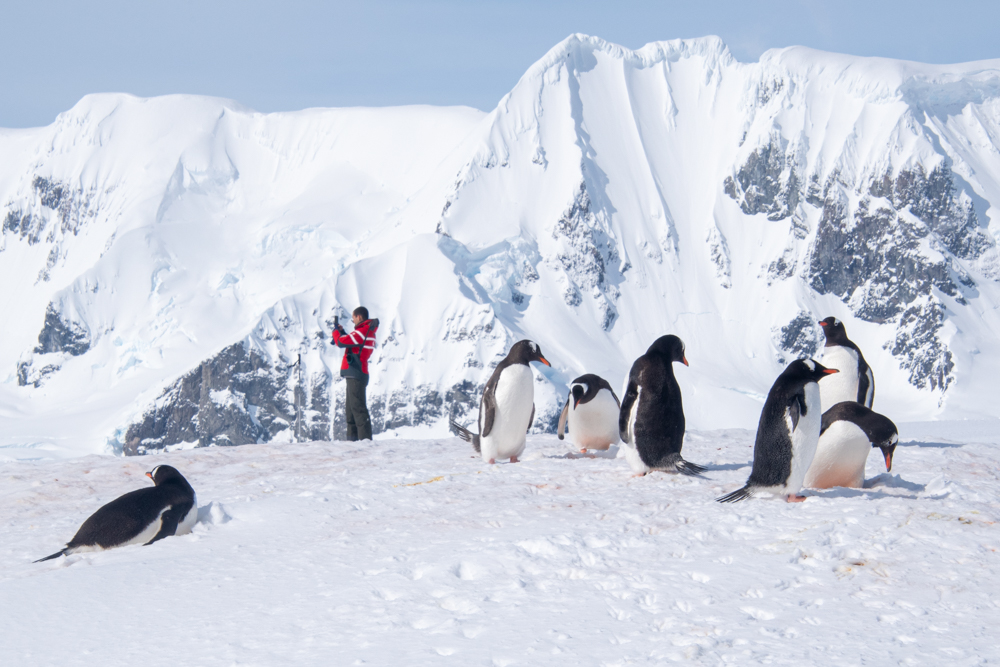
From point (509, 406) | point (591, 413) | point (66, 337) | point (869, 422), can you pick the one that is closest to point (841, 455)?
point (869, 422)

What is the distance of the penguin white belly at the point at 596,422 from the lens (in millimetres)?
7652

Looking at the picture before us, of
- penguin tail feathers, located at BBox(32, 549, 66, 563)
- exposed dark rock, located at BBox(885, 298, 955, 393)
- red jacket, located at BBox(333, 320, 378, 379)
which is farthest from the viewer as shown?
exposed dark rock, located at BBox(885, 298, 955, 393)

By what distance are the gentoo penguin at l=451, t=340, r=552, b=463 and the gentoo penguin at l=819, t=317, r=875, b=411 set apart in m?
2.64

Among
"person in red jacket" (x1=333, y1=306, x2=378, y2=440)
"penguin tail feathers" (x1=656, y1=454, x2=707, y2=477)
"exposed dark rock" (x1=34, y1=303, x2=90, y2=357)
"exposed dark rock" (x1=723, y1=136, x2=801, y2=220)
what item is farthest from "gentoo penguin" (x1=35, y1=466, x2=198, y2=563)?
"exposed dark rock" (x1=34, y1=303, x2=90, y2=357)

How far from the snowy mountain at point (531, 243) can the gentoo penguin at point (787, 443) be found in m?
89.1

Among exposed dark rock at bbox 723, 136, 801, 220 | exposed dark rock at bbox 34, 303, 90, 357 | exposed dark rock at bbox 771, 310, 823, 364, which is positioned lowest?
exposed dark rock at bbox 34, 303, 90, 357

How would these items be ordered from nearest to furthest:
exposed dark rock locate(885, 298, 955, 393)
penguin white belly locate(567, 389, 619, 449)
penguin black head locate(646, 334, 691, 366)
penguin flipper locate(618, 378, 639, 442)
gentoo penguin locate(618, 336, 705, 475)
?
gentoo penguin locate(618, 336, 705, 475)
penguin flipper locate(618, 378, 639, 442)
penguin black head locate(646, 334, 691, 366)
penguin white belly locate(567, 389, 619, 449)
exposed dark rock locate(885, 298, 955, 393)

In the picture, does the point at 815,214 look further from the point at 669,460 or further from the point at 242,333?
the point at 669,460

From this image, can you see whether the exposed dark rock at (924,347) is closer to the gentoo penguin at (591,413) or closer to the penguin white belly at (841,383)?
the penguin white belly at (841,383)

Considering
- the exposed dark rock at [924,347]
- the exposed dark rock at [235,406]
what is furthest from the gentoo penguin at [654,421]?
the exposed dark rock at [924,347]

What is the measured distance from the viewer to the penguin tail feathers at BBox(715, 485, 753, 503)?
511 centimetres

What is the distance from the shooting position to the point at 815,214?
130125 mm

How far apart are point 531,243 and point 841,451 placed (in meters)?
119

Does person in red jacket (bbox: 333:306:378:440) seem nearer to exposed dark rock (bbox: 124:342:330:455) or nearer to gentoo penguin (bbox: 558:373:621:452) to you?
gentoo penguin (bbox: 558:373:621:452)
